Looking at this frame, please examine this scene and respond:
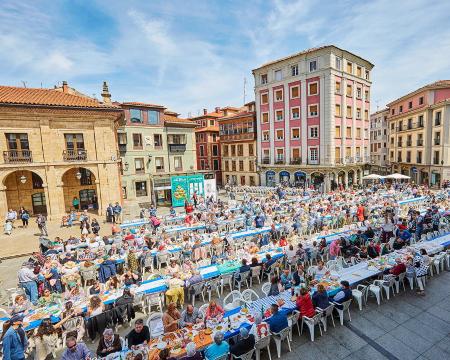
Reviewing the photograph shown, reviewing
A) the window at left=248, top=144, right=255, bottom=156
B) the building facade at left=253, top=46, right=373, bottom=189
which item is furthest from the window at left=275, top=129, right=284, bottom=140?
the window at left=248, top=144, right=255, bottom=156

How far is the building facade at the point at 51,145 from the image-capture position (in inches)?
765

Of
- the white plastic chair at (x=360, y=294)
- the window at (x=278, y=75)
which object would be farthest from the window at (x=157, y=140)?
the white plastic chair at (x=360, y=294)

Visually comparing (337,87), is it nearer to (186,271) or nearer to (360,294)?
(360,294)

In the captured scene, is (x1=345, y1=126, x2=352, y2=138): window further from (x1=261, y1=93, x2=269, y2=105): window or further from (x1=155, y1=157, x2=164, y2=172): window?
(x1=155, y1=157, x2=164, y2=172): window

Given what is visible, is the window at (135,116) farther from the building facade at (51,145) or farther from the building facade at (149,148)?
the building facade at (51,145)

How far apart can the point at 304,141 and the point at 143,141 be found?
20.7 m

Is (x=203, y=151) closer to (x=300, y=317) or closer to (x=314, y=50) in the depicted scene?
(x=314, y=50)

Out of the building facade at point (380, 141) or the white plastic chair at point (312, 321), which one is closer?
the white plastic chair at point (312, 321)

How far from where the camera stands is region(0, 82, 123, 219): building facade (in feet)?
63.7

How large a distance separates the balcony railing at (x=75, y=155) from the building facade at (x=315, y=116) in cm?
2398

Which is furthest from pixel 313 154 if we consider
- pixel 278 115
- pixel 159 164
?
pixel 159 164

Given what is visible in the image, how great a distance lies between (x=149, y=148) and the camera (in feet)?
108


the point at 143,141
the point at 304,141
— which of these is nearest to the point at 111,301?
the point at 143,141

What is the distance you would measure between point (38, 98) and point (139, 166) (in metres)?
13.3
